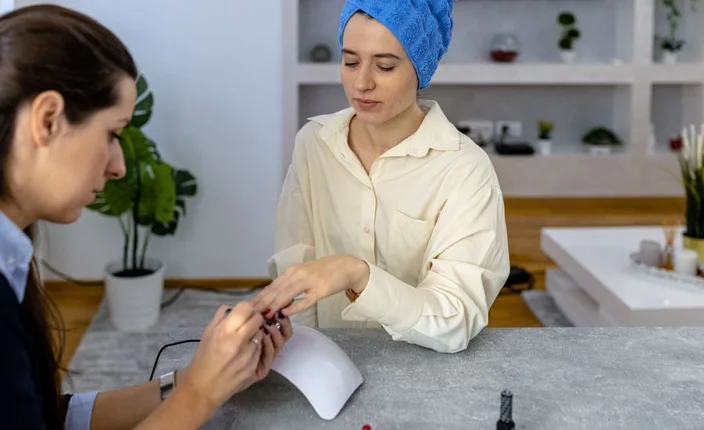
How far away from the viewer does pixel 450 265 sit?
1.43 metres

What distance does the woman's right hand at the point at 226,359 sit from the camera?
1059 mm

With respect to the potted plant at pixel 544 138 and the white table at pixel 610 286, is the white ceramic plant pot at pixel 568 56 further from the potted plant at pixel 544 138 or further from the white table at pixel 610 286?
the white table at pixel 610 286

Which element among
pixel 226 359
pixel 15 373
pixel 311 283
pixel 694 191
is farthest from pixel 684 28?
pixel 15 373

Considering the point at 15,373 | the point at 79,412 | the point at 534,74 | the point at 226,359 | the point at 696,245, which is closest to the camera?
the point at 15,373

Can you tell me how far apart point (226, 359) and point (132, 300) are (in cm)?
239

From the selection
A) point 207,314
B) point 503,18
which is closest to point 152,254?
point 207,314

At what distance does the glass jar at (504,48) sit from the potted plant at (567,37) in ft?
0.79

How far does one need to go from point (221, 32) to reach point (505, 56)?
60.9 inches

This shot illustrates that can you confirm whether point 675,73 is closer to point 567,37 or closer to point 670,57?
point 670,57

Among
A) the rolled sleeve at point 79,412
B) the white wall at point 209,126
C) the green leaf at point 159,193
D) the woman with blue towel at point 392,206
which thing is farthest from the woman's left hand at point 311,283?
the white wall at point 209,126

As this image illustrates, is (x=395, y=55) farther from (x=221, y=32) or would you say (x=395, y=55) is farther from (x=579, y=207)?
(x=579, y=207)

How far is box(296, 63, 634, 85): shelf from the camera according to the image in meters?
4.24

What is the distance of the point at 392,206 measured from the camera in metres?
1.63

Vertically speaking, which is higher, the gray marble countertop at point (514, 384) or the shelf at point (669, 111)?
the shelf at point (669, 111)
